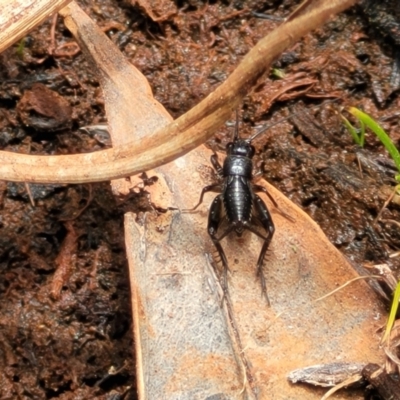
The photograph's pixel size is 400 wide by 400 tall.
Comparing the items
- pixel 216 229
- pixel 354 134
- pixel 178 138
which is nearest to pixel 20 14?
pixel 178 138

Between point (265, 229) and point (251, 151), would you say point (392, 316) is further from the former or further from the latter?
point (251, 151)

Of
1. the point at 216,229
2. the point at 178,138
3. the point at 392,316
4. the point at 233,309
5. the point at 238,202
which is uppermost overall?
the point at 238,202

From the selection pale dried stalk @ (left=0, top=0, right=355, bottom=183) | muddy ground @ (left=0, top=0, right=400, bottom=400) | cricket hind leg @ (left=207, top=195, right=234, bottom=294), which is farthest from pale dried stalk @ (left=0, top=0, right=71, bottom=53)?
cricket hind leg @ (left=207, top=195, right=234, bottom=294)

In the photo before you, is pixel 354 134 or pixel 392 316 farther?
pixel 354 134

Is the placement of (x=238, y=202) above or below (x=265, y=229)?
above

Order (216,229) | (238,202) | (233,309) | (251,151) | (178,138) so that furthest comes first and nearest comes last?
(251,151), (238,202), (216,229), (233,309), (178,138)

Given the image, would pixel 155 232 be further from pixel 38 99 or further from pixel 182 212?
pixel 38 99
